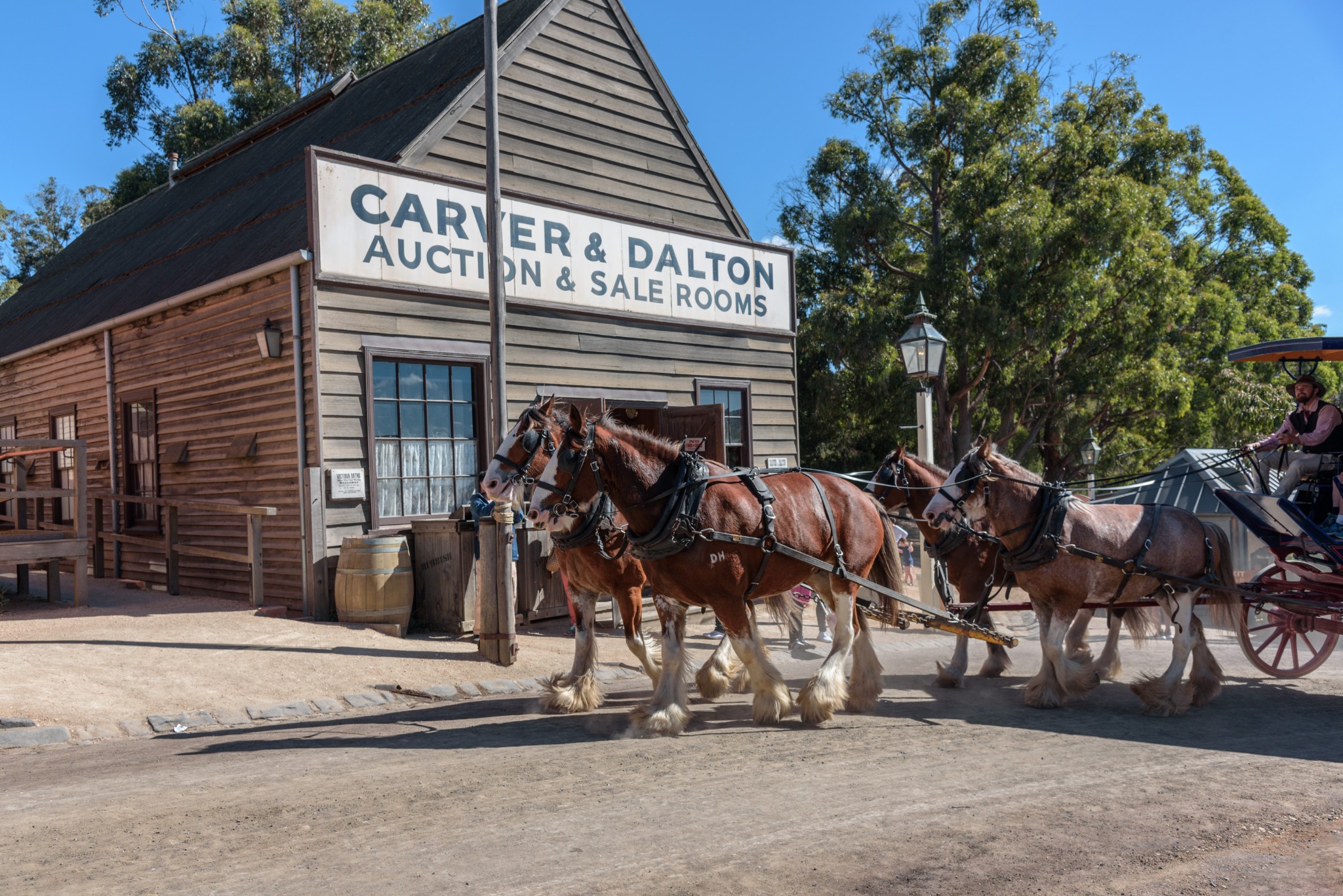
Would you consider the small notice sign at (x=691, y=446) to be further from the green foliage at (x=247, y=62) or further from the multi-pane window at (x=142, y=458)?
the green foliage at (x=247, y=62)

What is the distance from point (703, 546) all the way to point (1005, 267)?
16404 mm

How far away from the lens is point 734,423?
551 inches

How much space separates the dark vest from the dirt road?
5.68ft

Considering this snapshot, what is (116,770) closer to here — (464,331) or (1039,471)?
(464,331)

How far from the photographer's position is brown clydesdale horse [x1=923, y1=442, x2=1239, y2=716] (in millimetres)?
6551

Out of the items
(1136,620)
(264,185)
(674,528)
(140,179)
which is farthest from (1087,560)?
(140,179)

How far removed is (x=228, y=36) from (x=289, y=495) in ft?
82.6

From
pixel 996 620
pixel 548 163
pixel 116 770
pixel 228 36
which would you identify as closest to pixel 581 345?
pixel 548 163

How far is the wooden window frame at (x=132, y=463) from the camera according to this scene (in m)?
12.6

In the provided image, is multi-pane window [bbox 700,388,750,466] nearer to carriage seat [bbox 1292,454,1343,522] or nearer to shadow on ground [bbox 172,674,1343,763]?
shadow on ground [bbox 172,674,1343,763]

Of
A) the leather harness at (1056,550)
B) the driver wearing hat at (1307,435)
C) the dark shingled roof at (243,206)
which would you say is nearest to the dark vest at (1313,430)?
the driver wearing hat at (1307,435)

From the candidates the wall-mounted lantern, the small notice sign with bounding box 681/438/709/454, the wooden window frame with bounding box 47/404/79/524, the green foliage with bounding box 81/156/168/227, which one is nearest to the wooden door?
the wall-mounted lantern

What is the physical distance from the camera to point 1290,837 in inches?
158

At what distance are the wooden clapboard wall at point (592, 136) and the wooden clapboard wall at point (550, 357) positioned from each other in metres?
1.61
